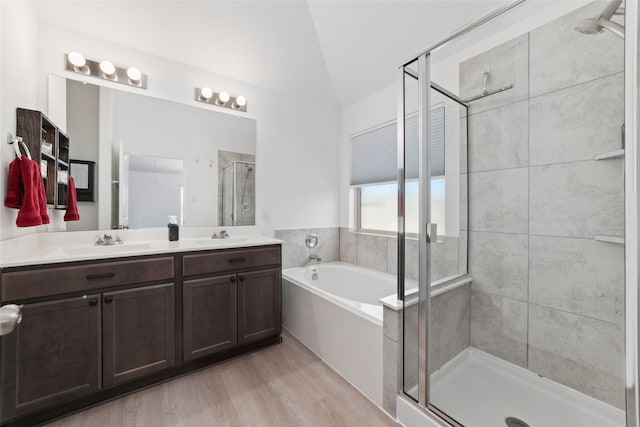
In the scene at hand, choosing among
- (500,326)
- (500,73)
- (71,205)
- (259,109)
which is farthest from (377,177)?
(71,205)

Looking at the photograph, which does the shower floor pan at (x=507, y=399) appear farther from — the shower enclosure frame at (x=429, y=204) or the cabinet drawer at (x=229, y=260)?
the cabinet drawer at (x=229, y=260)

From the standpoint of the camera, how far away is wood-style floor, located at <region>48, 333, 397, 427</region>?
1.42 m

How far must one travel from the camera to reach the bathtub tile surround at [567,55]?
1.38 meters

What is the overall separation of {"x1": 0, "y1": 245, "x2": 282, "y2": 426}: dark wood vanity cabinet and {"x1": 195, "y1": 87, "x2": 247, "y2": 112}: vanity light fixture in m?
1.43

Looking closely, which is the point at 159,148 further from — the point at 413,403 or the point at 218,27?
the point at 413,403

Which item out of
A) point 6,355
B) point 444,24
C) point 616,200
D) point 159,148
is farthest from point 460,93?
point 6,355

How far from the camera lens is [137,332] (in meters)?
1.59

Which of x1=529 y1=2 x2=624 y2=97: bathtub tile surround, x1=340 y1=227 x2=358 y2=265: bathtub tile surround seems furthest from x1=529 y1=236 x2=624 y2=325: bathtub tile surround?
x1=340 y1=227 x2=358 y2=265: bathtub tile surround

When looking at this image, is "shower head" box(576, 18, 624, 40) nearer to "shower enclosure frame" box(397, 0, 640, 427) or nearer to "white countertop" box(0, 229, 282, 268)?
"shower enclosure frame" box(397, 0, 640, 427)

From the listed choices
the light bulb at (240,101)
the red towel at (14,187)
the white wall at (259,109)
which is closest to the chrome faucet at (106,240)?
the white wall at (259,109)

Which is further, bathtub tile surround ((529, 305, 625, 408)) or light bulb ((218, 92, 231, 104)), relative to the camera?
light bulb ((218, 92, 231, 104))

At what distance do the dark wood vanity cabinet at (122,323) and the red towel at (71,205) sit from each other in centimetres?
59

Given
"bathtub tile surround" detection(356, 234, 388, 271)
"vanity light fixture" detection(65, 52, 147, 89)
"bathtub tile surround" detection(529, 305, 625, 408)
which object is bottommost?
"bathtub tile surround" detection(529, 305, 625, 408)

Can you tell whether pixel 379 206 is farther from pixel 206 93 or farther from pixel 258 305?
pixel 206 93
